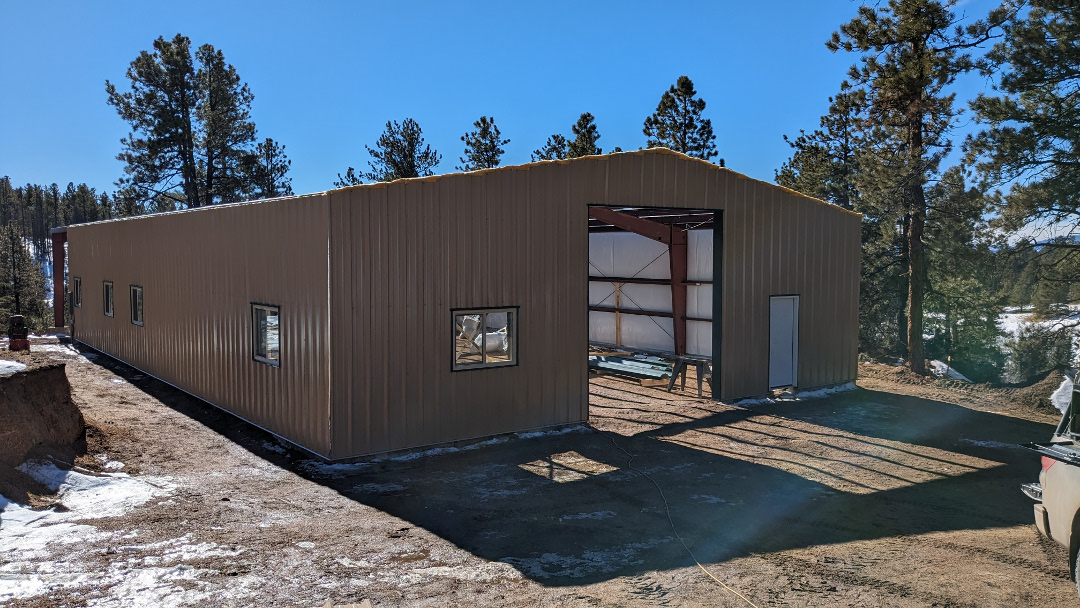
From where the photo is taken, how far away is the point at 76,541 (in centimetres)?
691

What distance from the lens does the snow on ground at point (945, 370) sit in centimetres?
2280

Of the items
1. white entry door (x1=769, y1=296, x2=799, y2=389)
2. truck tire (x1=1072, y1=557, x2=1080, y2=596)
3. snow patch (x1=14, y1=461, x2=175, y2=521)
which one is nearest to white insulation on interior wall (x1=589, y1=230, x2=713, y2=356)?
white entry door (x1=769, y1=296, x2=799, y2=389)

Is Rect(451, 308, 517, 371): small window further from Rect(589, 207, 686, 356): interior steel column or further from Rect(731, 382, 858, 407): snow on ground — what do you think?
Rect(589, 207, 686, 356): interior steel column

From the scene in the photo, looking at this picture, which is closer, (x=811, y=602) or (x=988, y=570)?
(x=811, y=602)

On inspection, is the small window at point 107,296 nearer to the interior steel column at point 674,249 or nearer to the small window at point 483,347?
the small window at point 483,347

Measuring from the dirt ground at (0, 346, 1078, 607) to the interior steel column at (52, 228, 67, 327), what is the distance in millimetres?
15473

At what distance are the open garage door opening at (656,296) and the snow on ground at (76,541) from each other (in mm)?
10408

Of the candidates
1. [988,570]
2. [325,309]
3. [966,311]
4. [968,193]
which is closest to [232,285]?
[325,309]

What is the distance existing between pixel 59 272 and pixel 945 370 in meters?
29.9

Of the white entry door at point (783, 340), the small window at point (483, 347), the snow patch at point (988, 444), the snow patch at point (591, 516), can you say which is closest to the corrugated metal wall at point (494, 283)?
the small window at point (483, 347)

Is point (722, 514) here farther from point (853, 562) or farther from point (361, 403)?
point (361, 403)

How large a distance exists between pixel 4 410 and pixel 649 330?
1566cm

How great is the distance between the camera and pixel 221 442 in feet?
37.6

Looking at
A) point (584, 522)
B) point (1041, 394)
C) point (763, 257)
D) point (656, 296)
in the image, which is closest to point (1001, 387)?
point (1041, 394)
